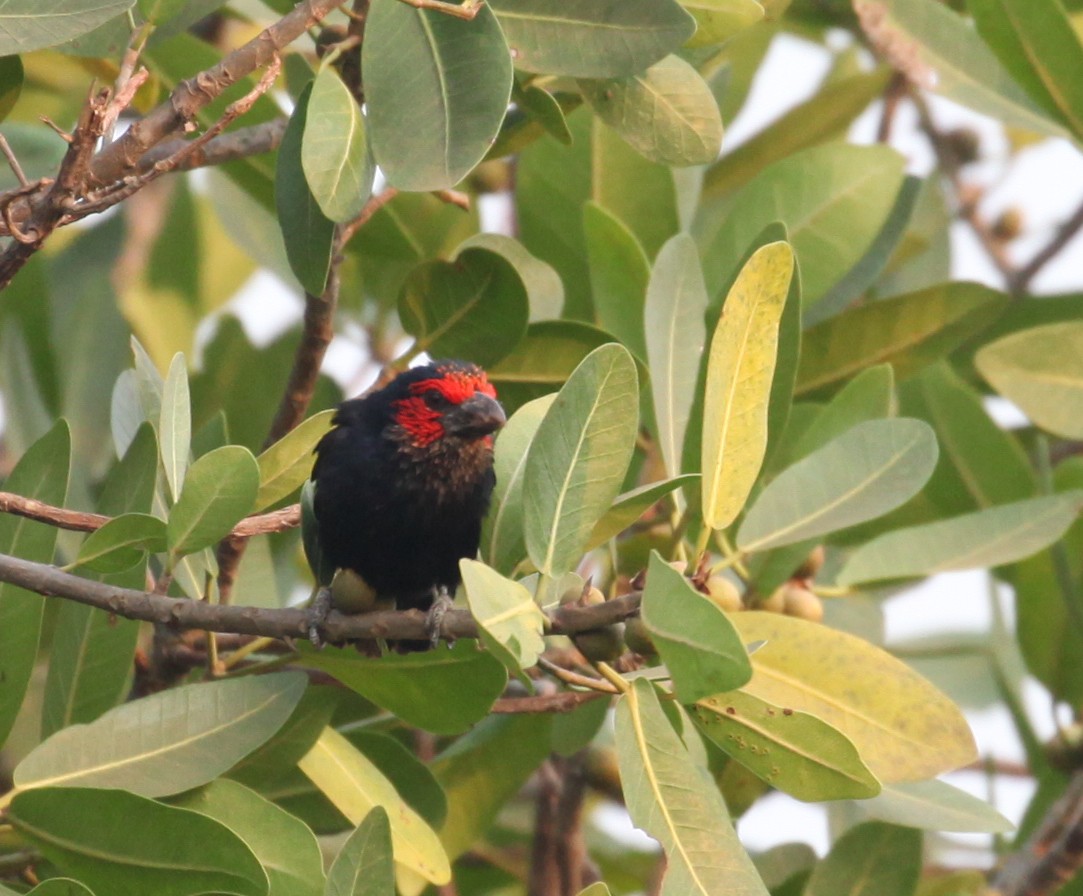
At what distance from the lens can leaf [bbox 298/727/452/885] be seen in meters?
2.72

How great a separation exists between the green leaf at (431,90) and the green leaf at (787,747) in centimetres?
96

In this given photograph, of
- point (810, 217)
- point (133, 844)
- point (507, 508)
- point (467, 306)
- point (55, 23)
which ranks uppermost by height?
point (55, 23)

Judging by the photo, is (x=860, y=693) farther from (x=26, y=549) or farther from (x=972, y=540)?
(x=26, y=549)

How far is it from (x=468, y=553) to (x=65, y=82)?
2.99 m

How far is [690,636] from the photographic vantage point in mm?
1901

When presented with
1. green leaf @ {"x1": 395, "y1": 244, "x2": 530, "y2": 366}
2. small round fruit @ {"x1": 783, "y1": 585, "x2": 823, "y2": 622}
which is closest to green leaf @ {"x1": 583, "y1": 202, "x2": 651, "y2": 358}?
green leaf @ {"x1": 395, "y1": 244, "x2": 530, "y2": 366}

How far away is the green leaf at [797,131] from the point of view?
448 centimetres

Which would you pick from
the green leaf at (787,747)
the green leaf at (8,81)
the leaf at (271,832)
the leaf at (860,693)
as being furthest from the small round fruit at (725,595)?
the green leaf at (8,81)

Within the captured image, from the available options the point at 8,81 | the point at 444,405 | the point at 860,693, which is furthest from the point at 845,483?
the point at 8,81

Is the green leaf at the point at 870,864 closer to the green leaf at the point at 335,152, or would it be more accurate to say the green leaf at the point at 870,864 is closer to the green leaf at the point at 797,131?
the green leaf at the point at 335,152

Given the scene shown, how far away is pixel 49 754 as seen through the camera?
2467 mm

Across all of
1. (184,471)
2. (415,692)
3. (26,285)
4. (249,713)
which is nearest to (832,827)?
(415,692)

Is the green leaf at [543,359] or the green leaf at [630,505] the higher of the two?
the green leaf at [543,359]

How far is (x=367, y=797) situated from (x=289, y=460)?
657mm
